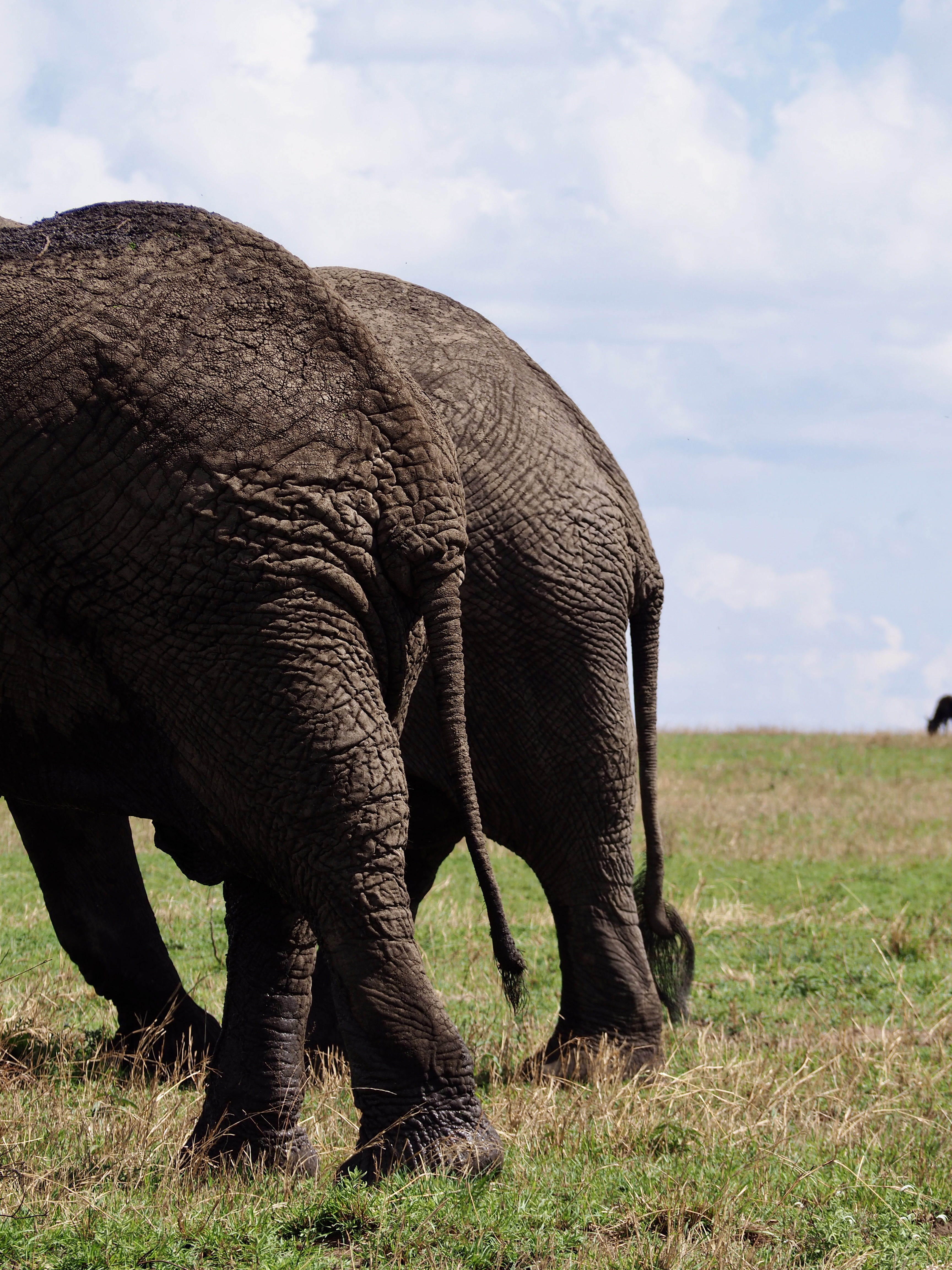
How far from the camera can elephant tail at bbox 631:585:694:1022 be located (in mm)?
6535

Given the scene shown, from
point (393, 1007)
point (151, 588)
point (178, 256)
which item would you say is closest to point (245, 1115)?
point (393, 1007)

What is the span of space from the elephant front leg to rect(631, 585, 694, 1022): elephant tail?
2118mm

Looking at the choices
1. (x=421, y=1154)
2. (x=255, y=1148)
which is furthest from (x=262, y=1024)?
(x=421, y=1154)

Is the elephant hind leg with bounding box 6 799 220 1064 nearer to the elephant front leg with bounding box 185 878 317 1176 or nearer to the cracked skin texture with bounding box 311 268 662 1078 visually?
the cracked skin texture with bounding box 311 268 662 1078

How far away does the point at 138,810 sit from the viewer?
170 inches

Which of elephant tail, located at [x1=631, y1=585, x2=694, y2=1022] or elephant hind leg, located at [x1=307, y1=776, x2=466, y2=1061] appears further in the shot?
elephant tail, located at [x1=631, y1=585, x2=694, y2=1022]

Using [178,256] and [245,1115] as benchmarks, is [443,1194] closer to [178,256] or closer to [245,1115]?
[245,1115]

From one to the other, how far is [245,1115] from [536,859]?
6.23 feet

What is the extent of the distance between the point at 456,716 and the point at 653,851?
8.06 feet

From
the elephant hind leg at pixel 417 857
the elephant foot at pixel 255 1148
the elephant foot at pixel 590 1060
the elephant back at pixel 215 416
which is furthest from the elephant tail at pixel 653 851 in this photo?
the elephant back at pixel 215 416

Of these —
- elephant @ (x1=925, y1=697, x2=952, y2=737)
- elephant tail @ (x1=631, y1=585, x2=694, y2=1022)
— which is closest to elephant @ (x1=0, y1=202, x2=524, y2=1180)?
elephant tail @ (x1=631, y1=585, x2=694, y2=1022)

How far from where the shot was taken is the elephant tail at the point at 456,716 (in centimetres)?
424

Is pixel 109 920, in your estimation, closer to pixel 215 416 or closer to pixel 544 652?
pixel 544 652

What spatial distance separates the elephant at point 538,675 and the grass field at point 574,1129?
1.33 ft
